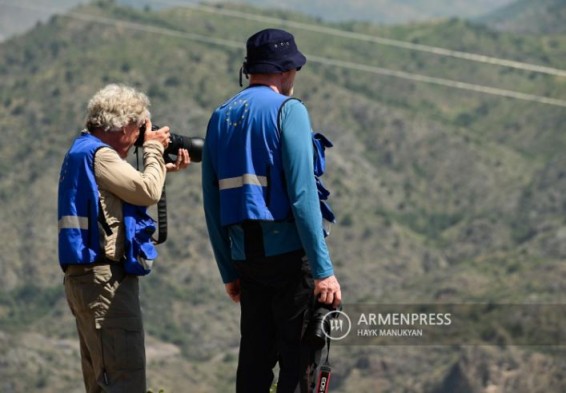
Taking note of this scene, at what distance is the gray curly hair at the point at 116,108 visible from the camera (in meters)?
7.61

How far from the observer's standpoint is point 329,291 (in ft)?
23.1

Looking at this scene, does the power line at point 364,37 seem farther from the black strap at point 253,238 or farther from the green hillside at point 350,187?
the black strap at point 253,238

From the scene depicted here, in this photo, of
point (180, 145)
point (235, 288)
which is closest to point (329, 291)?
point (235, 288)

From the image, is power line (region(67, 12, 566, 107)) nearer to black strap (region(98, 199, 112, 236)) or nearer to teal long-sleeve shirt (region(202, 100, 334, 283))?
black strap (region(98, 199, 112, 236))

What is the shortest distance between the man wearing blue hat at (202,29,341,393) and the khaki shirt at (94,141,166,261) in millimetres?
295

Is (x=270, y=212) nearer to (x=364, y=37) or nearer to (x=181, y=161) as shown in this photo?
(x=181, y=161)

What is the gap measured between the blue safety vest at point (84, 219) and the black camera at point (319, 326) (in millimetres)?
964

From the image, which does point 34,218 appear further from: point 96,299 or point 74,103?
point 96,299

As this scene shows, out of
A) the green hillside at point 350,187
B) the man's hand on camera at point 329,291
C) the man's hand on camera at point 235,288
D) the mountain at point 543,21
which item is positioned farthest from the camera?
the mountain at point 543,21

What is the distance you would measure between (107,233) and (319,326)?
122 centimetres

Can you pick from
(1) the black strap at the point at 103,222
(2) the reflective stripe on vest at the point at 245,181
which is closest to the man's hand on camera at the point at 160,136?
(1) the black strap at the point at 103,222

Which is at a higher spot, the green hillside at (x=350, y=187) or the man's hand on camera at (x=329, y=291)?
the man's hand on camera at (x=329, y=291)

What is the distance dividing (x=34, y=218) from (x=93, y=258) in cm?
9454

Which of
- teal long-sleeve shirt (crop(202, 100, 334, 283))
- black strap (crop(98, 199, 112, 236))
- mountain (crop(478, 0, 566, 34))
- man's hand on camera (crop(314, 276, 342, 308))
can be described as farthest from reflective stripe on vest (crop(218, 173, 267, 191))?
mountain (crop(478, 0, 566, 34))
